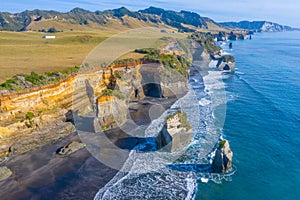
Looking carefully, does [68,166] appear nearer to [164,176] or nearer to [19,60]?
[164,176]

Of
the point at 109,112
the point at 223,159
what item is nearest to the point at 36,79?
the point at 109,112

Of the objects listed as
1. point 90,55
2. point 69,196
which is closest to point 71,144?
point 69,196

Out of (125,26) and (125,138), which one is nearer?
(125,138)

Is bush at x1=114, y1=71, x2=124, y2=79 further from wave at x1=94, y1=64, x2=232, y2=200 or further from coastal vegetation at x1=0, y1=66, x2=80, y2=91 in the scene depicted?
wave at x1=94, y1=64, x2=232, y2=200

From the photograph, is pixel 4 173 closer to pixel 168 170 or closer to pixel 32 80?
pixel 32 80

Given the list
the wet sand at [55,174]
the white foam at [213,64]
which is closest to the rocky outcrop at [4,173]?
the wet sand at [55,174]
